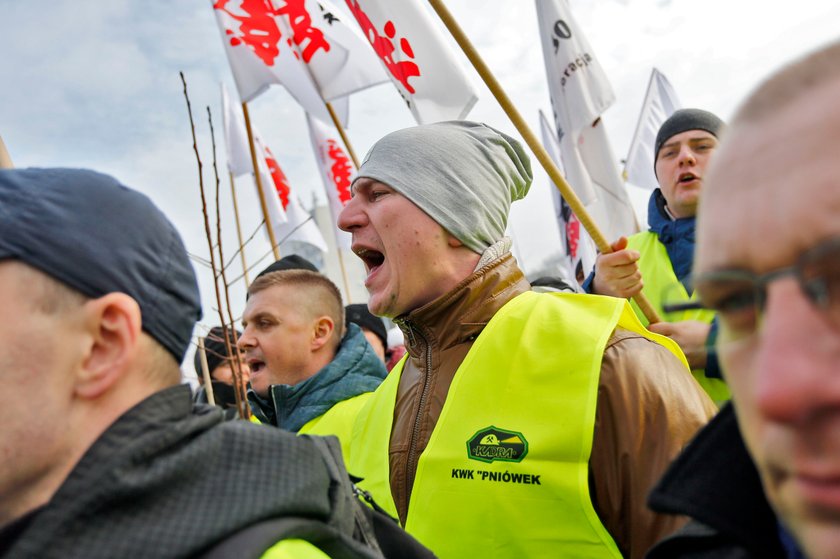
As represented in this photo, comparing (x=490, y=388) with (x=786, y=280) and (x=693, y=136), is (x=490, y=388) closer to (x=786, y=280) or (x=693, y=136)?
(x=786, y=280)

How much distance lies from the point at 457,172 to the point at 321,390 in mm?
1717

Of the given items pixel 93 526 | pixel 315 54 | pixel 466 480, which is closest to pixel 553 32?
pixel 315 54

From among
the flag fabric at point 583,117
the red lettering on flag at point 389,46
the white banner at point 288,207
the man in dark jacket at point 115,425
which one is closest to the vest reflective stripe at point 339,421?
the red lettering on flag at point 389,46

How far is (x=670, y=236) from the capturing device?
3631 mm

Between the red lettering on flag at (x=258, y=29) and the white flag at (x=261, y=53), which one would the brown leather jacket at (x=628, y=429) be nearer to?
the white flag at (x=261, y=53)

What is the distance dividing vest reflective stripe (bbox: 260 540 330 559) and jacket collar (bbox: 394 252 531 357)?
4.28 feet

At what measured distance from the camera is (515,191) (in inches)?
123

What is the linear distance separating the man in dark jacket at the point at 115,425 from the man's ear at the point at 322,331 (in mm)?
2733

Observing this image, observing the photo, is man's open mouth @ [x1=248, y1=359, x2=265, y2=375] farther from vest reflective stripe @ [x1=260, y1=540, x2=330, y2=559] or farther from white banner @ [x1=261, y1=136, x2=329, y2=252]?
white banner @ [x1=261, y1=136, x2=329, y2=252]

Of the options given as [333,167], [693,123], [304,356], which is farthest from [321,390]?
[333,167]

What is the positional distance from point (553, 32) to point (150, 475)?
519 centimetres

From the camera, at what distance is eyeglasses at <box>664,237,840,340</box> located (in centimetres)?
79

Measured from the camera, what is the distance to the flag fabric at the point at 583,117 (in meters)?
5.25

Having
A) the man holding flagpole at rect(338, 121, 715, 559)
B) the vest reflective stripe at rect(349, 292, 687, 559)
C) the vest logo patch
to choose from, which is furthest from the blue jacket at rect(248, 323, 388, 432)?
A: the vest logo patch
